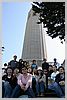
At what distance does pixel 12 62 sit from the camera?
123 inches

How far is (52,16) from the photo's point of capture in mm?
3189

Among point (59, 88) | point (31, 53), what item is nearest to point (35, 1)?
point (31, 53)

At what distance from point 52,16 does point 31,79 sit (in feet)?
2.85

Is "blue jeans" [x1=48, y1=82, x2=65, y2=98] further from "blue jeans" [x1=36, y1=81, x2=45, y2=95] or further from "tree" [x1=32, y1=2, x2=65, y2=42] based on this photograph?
"tree" [x1=32, y1=2, x2=65, y2=42]

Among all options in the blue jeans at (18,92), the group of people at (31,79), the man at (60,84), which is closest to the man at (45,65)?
the group of people at (31,79)

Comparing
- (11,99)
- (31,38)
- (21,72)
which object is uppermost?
(31,38)

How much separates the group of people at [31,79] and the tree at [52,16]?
40 cm

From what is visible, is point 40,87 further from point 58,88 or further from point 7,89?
point 7,89

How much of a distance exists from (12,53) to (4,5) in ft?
2.06

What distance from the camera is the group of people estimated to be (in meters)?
3.12

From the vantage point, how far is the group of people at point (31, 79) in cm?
312

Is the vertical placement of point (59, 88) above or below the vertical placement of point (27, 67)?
below

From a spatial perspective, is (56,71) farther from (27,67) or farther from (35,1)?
(35,1)

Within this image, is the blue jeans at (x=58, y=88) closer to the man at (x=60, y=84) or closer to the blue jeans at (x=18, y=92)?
the man at (x=60, y=84)
